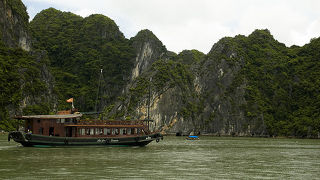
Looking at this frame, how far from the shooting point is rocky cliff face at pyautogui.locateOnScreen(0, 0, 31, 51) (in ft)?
329

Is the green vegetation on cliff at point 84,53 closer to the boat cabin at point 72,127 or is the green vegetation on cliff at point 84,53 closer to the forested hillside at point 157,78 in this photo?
the forested hillside at point 157,78

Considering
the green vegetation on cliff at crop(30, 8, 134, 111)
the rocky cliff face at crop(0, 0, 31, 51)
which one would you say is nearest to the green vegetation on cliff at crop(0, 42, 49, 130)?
the rocky cliff face at crop(0, 0, 31, 51)

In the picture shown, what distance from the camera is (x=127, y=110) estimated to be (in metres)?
114

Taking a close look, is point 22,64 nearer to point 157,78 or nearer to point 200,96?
point 157,78

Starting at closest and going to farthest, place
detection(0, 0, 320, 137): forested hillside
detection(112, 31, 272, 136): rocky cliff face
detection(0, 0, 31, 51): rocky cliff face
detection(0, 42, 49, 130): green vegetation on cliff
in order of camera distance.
Result: 1. detection(0, 42, 49, 130): green vegetation on cliff
2. detection(0, 0, 31, 51): rocky cliff face
3. detection(0, 0, 320, 137): forested hillside
4. detection(112, 31, 272, 136): rocky cliff face

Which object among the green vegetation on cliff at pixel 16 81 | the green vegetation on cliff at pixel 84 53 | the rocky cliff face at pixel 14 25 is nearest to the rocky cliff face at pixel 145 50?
the green vegetation on cliff at pixel 84 53

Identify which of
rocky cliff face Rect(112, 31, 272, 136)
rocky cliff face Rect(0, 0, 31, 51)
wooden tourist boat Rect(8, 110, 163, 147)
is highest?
rocky cliff face Rect(0, 0, 31, 51)

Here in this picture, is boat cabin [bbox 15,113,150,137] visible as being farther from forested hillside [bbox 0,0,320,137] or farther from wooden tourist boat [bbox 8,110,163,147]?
forested hillside [bbox 0,0,320,137]

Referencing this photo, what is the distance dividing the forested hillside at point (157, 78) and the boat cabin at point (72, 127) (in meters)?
50.2

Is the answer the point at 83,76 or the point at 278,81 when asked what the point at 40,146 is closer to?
the point at 83,76

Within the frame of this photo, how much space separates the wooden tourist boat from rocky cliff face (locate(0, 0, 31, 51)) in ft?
226

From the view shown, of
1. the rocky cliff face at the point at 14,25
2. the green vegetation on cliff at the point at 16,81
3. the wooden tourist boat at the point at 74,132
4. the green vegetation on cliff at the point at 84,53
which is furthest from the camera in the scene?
the green vegetation on cliff at the point at 84,53

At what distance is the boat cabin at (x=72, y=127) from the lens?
38.9m

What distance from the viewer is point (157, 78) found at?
4727 inches
